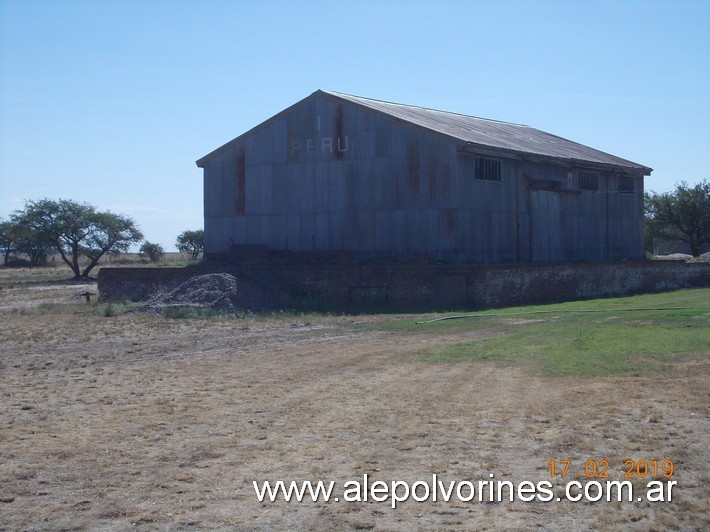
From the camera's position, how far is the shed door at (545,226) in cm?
3969

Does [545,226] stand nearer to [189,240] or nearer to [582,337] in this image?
[582,337]

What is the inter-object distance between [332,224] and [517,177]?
8762 mm

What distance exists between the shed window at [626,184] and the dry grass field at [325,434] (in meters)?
29.7

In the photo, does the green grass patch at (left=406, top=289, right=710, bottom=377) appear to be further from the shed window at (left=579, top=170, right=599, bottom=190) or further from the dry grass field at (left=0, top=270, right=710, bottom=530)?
the shed window at (left=579, top=170, right=599, bottom=190)

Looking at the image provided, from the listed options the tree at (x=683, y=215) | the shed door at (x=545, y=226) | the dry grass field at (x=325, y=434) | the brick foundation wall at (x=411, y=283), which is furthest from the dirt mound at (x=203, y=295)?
the tree at (x=683, y=215)

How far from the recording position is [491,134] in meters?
42.5

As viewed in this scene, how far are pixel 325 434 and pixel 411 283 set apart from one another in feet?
71.2

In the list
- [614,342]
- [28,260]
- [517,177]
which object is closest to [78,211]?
[28,260]

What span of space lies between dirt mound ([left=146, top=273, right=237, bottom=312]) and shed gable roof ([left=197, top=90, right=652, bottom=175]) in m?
10.8

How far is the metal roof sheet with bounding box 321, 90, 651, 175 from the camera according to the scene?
38.2m
